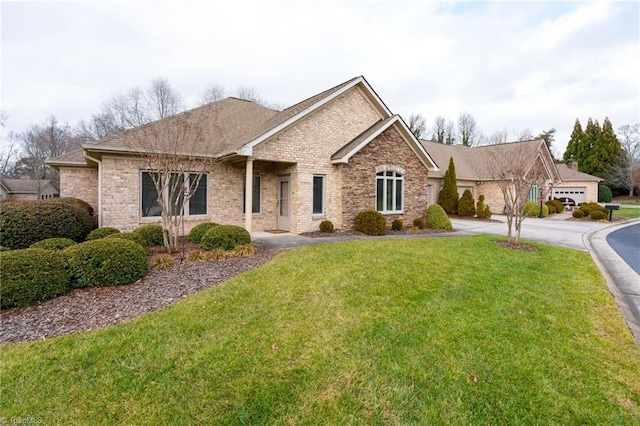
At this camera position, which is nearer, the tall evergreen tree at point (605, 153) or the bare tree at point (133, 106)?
the bare tree at point (133, 106)

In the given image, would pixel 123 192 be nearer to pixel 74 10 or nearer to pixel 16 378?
pixel 74 10

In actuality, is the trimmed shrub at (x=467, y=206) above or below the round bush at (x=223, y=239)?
above

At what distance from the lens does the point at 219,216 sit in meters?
12.5

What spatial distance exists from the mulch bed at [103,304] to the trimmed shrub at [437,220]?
10521 mm

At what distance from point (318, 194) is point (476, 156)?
21.5 meters

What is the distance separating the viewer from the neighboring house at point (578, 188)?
2983 centimetres

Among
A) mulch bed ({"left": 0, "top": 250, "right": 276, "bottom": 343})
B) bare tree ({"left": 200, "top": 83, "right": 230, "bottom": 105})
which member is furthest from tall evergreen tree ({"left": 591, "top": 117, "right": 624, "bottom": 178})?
mulch bed ({"left": 0, "top": 250, "right": 276, "bottom": 343})

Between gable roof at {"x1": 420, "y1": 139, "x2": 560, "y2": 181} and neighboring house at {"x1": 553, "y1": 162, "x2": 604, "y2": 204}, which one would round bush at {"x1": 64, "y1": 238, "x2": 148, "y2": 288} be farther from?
neighboring house at {"x1": 553, "y1": 162, "x2": 604, "y2": 204}

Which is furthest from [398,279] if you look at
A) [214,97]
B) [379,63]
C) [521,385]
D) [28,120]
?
[28,120]

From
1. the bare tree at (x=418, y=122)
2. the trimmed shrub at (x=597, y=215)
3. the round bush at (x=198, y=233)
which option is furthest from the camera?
the bare tree at (x=418, y=122)

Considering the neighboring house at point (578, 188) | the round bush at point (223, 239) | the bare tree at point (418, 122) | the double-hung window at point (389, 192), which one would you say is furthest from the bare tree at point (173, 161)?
the bare tree at point (418, 122)

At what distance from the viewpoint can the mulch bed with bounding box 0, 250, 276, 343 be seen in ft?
13.9

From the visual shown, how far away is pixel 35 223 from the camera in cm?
816

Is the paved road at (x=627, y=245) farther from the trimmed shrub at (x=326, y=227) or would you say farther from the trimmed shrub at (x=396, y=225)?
the trimmed shrub at (x=326, y=227)
